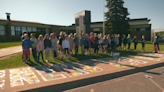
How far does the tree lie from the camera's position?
86.6ft

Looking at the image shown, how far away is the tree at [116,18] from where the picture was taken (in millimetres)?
26389

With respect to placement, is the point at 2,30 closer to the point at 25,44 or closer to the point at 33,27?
the point at 33,27

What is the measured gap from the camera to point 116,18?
26.9 meters

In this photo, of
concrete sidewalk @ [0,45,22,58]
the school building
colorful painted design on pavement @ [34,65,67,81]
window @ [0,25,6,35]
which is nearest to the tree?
the school building

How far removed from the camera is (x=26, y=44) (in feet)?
23.2

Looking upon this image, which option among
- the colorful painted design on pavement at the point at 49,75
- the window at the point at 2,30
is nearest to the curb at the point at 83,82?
the colorful painted design on pavement at the point at 49,75

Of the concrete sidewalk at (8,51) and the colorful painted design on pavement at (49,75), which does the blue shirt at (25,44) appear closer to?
the colorful painted design on pavement at (49,75)

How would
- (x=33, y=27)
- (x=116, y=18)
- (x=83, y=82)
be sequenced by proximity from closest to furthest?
(x=83, y=82) → (x=116, y=18) → (x=33, y=27)

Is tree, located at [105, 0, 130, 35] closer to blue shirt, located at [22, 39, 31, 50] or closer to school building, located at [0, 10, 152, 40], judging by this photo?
school building, located at [0, 10, 152, 40]

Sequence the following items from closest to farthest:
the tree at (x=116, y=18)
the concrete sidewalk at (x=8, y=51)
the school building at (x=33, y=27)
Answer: the concrete sidewalk at (x=8, y=51) < the tree at (x=116, y=18) < the school building at (x=33, y=27)

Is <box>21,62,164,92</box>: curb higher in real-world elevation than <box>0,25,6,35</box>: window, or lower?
lower

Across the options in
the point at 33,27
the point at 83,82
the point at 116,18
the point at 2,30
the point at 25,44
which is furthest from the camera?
the point at 33,27

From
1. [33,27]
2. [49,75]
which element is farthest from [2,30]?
[49,75]

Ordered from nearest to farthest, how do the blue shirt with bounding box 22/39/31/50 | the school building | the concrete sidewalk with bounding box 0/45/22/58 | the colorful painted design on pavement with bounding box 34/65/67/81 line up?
the colorful painted design on pavement with bounding box 34/65/67/81 → the blue shirt with bounding box 22/39/31/50 → the concrete sidewalk with bounding box 0/45/22/58 → the school building
